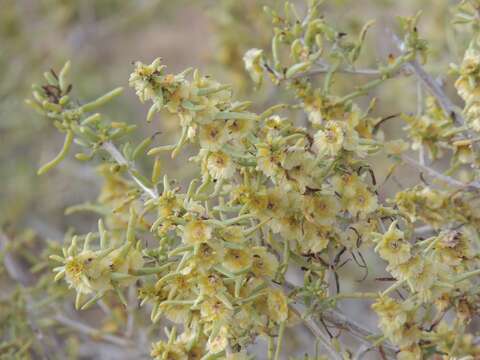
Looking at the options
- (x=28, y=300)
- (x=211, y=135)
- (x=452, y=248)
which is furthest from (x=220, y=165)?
(x=28, y=300)

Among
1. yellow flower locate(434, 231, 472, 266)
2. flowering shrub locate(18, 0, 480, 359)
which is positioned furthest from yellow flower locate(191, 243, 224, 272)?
yellow flower locate(434, 231, 472, 266)

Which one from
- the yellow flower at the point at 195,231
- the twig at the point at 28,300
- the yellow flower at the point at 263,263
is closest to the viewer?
the yellow flower at the point at 195,231

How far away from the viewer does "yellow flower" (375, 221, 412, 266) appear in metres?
1.21

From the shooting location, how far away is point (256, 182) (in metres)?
1.30

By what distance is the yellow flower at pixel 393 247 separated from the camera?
A: 1.21 m

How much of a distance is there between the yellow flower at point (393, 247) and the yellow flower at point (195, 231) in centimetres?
31

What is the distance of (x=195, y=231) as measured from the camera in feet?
3.85

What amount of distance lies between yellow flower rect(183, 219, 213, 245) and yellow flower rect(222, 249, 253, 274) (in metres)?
0.08

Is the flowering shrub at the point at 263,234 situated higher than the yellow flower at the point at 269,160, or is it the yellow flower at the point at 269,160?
the yellow flower at the point at 269,160

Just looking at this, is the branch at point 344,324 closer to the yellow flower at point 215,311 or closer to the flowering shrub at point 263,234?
the flowering shrub at point 263,234

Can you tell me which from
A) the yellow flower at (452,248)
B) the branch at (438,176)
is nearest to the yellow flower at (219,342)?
the yellow flower at (452,248)

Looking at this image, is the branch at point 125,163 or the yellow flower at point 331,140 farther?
the branch at point 125,163

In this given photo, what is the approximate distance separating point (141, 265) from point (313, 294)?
35 cm

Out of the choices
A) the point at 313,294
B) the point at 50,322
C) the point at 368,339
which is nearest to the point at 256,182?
the point at 313,294
